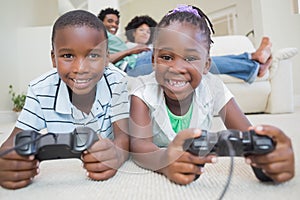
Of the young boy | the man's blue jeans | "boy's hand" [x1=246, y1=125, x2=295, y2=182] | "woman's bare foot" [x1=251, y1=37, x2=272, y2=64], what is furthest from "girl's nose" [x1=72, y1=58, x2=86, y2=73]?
"woman's bare foot" [x1=251, y1=37, x2=272, y2=64]

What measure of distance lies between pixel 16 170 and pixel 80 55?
239 mm

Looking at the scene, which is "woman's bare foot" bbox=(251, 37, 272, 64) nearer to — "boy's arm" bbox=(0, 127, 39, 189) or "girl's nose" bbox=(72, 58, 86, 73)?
"girl's nose" bbox=(72, 58, 86, 73)

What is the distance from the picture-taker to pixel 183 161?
0.46m

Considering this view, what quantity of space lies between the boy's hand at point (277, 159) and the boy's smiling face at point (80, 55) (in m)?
0.35

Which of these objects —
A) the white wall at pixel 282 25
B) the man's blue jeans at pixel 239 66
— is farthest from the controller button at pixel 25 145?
the white wall at pixel 282 25

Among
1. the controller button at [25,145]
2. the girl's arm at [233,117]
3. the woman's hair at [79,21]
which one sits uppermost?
the woman's hair at [79,21]

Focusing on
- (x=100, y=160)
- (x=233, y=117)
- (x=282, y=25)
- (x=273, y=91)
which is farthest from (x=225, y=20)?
(x=100, y=160)

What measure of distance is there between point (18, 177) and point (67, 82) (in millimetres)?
224

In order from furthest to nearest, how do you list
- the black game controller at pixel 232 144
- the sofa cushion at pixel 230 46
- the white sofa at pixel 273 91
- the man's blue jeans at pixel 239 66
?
the sofa cushion at pixel 230 46 → the white sofa at pixel 273 91 → the man's blue jeans at pixel 239 66 → the black game controller at pixel 232 144

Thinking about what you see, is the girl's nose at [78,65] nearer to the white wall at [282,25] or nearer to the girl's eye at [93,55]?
the girl's eye at [93,55]

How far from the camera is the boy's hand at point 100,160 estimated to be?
1.64 feet

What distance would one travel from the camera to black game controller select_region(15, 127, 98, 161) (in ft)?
1.50

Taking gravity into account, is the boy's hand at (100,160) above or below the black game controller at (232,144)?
below

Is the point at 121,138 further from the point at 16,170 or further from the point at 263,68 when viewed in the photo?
the point at 263,68
